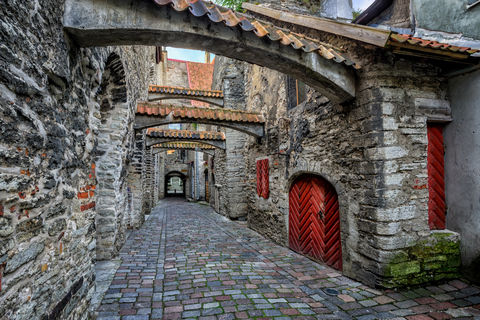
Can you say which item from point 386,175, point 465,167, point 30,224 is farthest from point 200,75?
point 30,224

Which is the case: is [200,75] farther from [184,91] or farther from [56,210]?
[56,210]

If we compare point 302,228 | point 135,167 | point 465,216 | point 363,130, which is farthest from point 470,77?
point 135,167

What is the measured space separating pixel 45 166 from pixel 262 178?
208 inches

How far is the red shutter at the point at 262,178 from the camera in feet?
21.5

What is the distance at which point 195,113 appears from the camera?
661cm

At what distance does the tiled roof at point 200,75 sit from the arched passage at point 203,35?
18567mm

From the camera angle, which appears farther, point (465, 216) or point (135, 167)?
point (135, 167)

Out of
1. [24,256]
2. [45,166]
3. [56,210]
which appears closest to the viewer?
[24,256]

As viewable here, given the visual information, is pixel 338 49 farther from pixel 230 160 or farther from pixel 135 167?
pixel 230 160

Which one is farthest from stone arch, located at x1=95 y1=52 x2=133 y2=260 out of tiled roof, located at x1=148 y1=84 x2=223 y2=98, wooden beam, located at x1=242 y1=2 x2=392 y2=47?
tiled roof, located at x1=148 y1=84 x2=223 y2=98

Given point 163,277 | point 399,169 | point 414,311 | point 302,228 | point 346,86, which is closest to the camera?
point 414,311

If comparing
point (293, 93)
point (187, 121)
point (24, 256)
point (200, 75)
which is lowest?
point (24, 256)

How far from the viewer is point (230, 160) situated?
33.4 ft

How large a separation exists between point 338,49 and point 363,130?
1340mm
